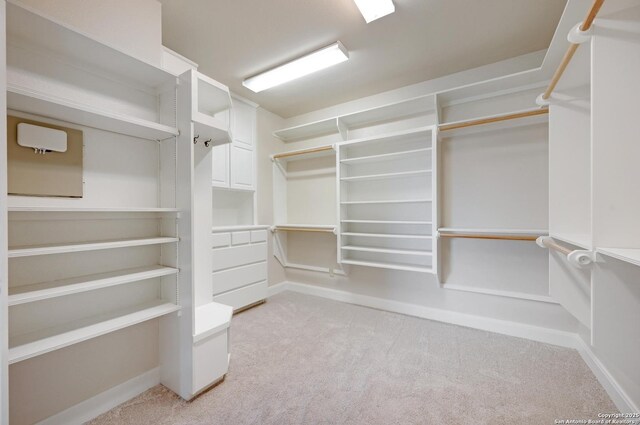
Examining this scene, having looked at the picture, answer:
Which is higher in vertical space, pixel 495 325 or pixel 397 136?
pixel 397 136

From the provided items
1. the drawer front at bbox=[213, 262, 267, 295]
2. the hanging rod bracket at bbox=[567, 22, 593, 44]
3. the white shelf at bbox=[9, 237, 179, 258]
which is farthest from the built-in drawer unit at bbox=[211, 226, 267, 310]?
the hanging rod bracket at bbox=[567, 22, 593, 44]

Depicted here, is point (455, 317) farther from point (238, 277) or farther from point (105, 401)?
point (105, 401)

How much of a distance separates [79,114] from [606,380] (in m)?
3.44

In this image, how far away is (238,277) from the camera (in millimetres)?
2908

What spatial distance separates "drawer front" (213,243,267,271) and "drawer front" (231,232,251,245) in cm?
5

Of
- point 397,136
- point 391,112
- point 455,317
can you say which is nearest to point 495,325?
point 455,317

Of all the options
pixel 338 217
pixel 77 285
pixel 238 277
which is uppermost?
pixel 338 217

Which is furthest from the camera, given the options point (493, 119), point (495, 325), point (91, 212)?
point (495, 325)

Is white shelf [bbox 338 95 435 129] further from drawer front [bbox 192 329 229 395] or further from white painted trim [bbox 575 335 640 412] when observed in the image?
drawer front [bbox 192 329 229 395]

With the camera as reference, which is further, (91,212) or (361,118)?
(361,118)

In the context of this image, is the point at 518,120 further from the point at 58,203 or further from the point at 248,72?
the point at 58,203

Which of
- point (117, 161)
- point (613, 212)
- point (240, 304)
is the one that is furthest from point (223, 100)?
point (613, 212)

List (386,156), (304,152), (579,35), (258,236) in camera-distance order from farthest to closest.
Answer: (304,152) → (258,236) → (386,156) → (579,35)

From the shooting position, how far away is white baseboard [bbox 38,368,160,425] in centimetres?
136
